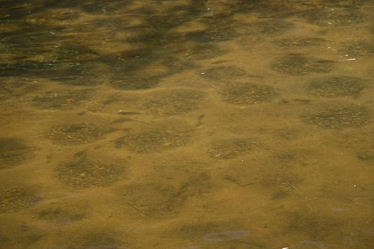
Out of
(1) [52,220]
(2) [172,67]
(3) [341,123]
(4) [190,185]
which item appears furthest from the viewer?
(2) [172,67]

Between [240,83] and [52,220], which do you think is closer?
[52,220]

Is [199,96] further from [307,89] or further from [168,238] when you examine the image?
[168,238]

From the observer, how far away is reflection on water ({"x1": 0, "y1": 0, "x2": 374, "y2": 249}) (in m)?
2.08

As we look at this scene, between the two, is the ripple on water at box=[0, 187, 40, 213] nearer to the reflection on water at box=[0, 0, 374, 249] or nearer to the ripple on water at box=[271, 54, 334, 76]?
the reflection on water at box=[0, 0, 374, 249]

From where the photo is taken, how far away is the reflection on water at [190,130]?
2.08 m


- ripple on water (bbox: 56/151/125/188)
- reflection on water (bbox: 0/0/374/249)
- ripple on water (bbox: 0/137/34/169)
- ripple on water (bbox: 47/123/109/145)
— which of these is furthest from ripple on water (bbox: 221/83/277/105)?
ripple on water (bbox: 0/137/34/169)

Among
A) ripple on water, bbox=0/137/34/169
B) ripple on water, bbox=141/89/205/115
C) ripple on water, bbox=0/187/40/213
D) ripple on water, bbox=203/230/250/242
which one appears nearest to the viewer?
ripple on water, bbox=203/230/250/242

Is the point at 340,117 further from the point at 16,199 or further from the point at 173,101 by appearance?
the point at 16,199

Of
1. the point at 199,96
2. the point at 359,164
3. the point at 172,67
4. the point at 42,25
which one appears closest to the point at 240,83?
the point at 199,96

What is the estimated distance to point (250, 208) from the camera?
7.05ft

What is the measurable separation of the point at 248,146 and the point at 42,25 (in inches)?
94.7

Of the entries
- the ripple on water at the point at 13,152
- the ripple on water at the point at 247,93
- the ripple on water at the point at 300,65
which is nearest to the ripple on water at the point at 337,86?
the ripple on water at the point at 300,65

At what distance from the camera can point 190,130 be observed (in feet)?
9.02

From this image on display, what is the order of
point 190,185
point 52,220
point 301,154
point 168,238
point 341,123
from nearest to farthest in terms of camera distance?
point 168,238, point 52,220, point 190,185, point 301,154, point 341,123
